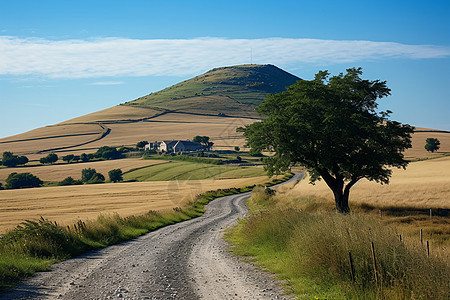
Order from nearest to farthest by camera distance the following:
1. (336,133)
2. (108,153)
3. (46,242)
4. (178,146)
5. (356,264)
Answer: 1. (356,264)
2. (46,242)
3. (336,133)
4. (108,153)
5. (178,146)

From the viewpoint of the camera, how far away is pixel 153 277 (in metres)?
13.6

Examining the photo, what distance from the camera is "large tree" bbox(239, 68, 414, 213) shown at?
106 ft

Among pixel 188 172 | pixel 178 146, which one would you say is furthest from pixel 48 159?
pixel 188 172

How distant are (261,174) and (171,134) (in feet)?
311

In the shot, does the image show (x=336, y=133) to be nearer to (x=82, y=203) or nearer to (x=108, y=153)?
(x=82, y=203)

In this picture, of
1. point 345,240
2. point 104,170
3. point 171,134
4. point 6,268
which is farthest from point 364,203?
point 171,134

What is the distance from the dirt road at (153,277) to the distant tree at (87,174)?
327 ft

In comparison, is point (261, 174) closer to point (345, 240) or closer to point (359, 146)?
point (359, 146)

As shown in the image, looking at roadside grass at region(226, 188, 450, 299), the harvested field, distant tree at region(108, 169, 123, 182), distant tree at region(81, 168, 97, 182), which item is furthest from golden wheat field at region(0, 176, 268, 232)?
roadside grass at region(226, 188, 450, 299)

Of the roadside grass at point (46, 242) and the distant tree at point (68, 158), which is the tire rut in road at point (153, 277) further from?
the distant tree at point (68, 158)

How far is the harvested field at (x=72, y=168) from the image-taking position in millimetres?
116463

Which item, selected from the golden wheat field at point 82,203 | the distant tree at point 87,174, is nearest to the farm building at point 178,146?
the distant tree at point 87,174

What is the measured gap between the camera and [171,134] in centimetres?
19625

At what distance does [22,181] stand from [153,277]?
343 ft
